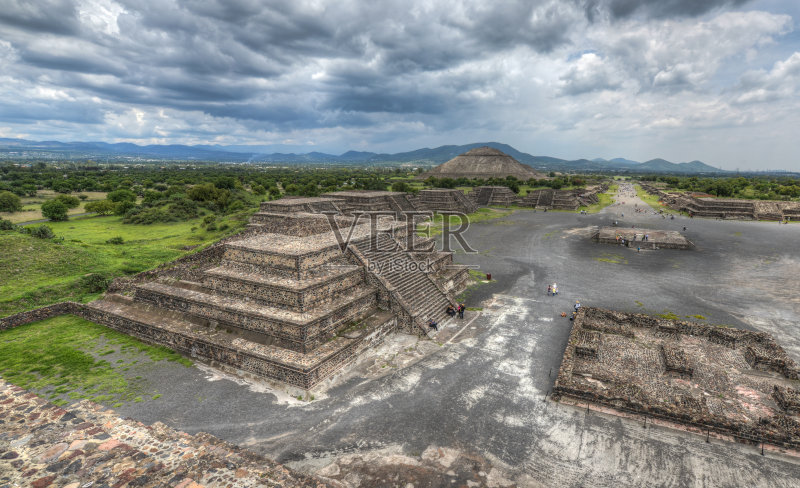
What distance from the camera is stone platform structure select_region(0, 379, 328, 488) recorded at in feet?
20.2

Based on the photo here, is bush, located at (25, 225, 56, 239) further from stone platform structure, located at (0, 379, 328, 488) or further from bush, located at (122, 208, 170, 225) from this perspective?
stone platform structure, located at (0, 379, 328, 488)

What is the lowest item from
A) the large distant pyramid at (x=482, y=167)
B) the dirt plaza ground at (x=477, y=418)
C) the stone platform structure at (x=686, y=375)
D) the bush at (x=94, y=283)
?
the dirt plaza ground at (x=477, y=418)

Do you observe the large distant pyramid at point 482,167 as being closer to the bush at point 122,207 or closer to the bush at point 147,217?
the bush at point 122,207

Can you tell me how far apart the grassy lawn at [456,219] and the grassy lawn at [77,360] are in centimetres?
2657

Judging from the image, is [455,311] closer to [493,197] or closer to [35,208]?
[493,197]

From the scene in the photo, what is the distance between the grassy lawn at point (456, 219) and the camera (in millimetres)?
39806

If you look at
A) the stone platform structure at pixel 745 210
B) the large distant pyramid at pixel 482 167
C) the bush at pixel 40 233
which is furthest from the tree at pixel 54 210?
the large distant pyramid at pixel 482 167

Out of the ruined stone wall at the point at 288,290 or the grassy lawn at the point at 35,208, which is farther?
the grassy lawn at the point at 35,208

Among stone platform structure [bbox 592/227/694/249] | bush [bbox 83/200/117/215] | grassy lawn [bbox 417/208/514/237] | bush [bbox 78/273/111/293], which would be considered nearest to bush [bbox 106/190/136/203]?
bush [bbox 83/200/117/215]

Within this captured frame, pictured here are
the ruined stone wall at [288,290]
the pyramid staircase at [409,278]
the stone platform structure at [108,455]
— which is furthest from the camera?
the pyramid staircase at [409,278]

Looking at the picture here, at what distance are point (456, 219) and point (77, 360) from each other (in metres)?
43.4

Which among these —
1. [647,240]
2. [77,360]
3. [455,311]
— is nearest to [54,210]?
[77,360]

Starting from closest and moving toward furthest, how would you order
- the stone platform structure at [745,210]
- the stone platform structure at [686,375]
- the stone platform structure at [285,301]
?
the stone platform structure at [686,375], the stone platform structure at [285,301], the stone platform structure at [745,210]

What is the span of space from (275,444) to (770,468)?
41.2 ft
